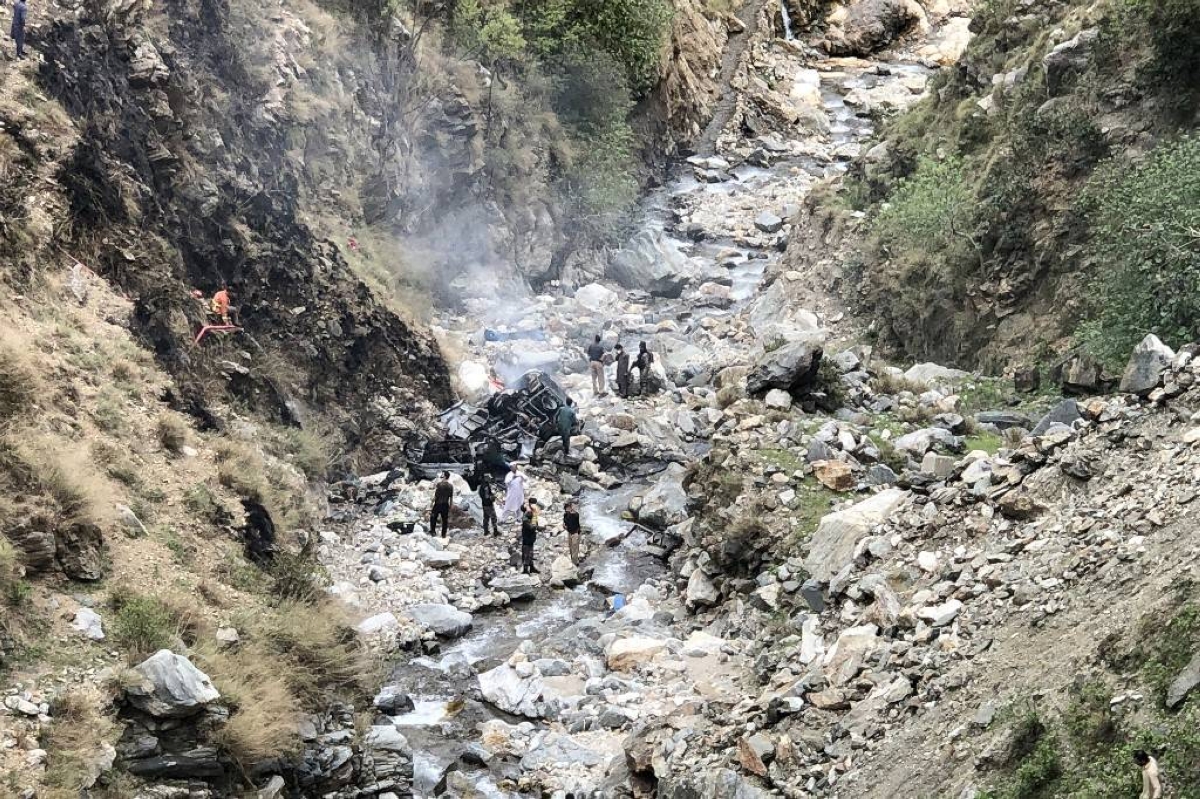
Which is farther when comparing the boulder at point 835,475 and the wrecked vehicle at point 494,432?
the wrecked vehicle at point 494,432

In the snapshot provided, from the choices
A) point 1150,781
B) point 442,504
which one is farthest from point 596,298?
point 1150,781

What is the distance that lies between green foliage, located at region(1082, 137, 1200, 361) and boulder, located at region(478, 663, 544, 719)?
311 inches

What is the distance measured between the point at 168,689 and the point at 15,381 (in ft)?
12.7

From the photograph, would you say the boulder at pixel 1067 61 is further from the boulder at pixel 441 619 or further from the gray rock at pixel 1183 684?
the gray rock at pixel 1183 684

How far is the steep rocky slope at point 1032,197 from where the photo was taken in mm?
14250

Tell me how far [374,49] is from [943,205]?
13.1m

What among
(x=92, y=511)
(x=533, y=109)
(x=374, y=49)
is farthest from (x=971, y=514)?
(x=533, y=109)

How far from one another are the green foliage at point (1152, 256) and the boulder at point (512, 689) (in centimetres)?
791

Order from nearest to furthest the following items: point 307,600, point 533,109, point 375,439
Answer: point 307,600, point 375,439, point 533,109

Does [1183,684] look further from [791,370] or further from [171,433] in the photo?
[171,433]

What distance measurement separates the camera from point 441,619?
1265cm

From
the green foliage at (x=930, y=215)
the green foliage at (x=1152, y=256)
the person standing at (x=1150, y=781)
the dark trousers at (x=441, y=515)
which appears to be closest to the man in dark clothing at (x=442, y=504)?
the dark trousers at (x=441, y=515)

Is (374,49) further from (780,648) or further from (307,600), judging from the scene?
(780,648)

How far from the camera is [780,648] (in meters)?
10.2
